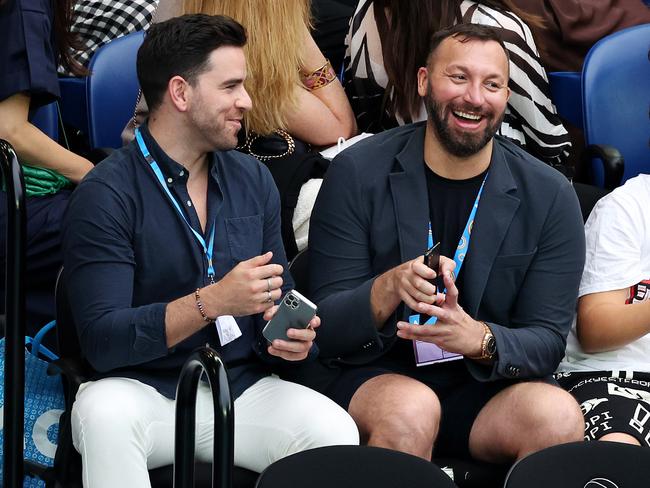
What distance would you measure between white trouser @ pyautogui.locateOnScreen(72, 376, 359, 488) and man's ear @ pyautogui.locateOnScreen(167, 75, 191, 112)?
0.70 metres

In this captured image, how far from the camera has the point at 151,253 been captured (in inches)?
115

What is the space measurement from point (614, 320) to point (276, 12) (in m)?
1.42

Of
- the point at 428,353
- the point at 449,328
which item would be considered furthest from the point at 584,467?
the point at 428,353

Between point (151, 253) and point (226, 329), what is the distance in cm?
26

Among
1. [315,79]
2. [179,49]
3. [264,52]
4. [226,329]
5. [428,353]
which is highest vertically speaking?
[179,49]

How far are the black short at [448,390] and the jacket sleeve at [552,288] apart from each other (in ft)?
0.31

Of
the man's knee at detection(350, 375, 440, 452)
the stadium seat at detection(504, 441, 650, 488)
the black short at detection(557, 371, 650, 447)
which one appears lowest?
the black short at detection(557, 371, 650, 447)

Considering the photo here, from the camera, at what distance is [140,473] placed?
8.81 ft

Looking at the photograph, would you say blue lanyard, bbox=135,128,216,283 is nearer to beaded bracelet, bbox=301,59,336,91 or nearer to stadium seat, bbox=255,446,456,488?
stadium seat, bbox=255,446,456,488

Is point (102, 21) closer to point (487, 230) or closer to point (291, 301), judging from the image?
point (487, 230)

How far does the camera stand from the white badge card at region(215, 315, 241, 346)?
115 inches

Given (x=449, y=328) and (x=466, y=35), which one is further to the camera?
(x=466, y=35)

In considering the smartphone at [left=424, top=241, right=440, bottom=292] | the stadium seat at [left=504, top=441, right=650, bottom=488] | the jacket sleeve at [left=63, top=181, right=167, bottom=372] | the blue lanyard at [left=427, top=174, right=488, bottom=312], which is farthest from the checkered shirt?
the stadium seat at [left=504, top=441, right=650, bottom=488]

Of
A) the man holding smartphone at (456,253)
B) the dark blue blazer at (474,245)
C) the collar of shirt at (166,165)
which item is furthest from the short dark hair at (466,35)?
the collar of shirt at (166,165)
